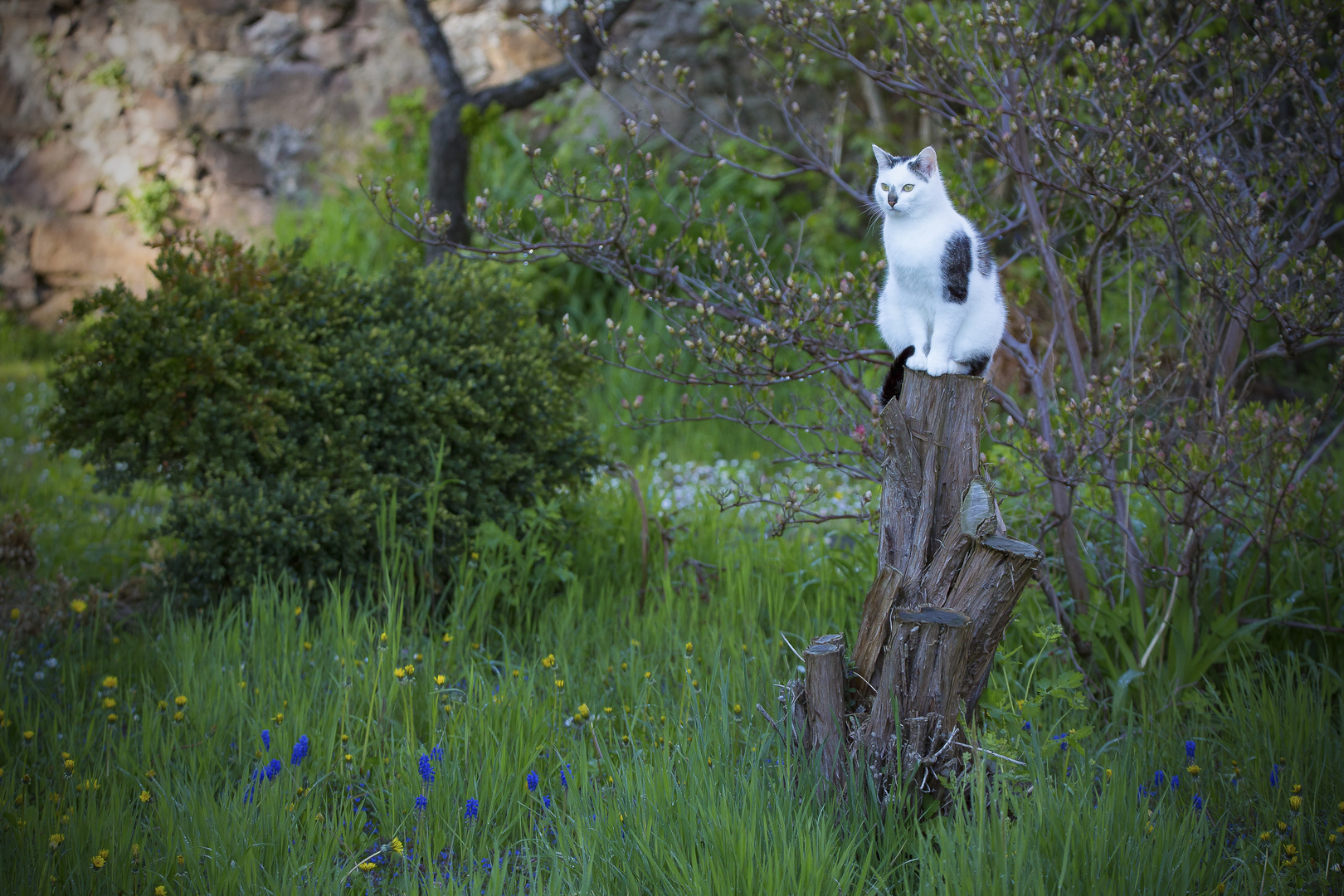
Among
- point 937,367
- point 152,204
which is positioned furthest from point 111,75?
point 937,367

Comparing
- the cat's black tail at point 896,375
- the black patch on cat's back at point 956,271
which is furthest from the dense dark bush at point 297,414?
the black patch on cat's back at point 956,271

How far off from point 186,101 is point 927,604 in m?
9.74

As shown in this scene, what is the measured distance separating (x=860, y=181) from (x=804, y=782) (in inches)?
98.9

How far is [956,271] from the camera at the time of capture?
2469 millimetres

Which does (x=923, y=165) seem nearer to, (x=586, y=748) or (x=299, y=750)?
(x=586, y=748)

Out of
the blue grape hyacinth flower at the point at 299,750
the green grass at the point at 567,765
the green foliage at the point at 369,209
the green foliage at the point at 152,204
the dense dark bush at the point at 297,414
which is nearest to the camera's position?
the green grass at the point at 567,765

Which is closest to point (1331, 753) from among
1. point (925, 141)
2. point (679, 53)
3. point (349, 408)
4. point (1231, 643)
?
point (1231, 643)

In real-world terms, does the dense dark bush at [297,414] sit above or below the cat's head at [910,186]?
below

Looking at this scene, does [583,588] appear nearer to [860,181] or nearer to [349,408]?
[349,408]

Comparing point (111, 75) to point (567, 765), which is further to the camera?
point (111, 75)

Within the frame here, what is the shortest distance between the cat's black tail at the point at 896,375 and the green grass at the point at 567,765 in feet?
3.03

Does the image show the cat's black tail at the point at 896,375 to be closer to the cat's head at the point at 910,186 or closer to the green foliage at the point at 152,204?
the cat's head at the point at 910,186

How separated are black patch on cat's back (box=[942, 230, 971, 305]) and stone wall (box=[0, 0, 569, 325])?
25.3 feet

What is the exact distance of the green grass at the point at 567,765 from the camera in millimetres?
2105
